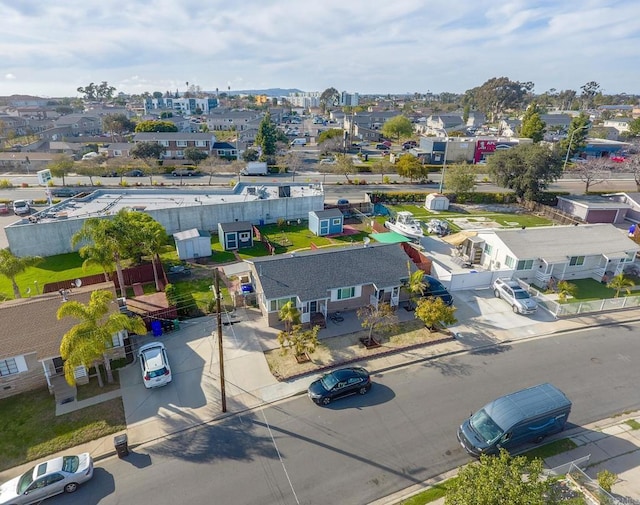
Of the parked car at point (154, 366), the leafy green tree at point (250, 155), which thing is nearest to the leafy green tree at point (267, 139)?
the leafy green tree at point (250, 155)

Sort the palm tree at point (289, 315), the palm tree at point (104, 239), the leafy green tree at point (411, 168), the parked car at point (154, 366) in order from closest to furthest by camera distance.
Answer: the parked car at point (154, 366), the palm tree at point (289, 315), the palm tree at point (104, 239), the leafy green tree at point (411, 168)

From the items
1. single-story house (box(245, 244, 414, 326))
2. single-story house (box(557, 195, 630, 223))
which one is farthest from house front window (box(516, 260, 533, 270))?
single-story house (box(557, 195, 630, 223))

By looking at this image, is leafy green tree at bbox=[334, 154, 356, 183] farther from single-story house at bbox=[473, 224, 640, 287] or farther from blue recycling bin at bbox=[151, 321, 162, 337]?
blue recycling bin at bbox=[151, 321, 162, 337]

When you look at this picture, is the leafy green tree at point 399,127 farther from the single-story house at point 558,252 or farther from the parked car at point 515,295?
the parked car at point 515,295

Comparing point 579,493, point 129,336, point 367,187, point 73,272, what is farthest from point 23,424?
point 367,187

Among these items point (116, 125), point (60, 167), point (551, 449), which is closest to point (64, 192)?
point (60, 167)

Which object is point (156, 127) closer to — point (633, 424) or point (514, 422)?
point (514, 422)
